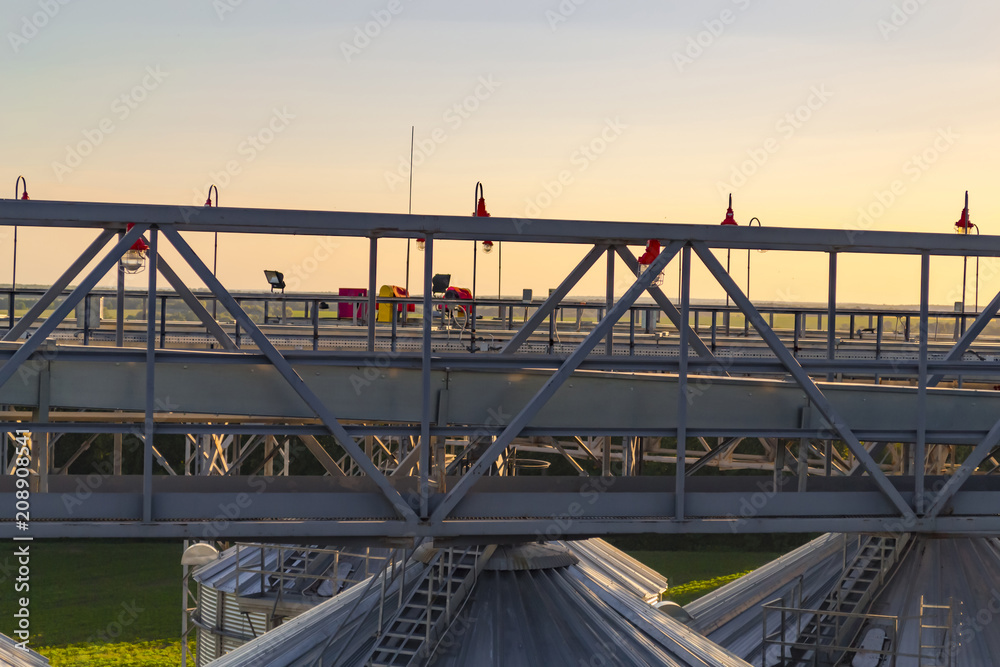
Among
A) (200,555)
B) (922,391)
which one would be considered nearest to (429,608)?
(922,391)

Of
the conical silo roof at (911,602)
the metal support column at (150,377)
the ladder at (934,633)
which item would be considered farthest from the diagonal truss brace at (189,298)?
the ladder at (934,633)

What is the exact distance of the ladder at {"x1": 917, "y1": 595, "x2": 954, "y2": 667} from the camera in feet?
54.9

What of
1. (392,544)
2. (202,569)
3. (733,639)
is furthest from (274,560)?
(392,544)

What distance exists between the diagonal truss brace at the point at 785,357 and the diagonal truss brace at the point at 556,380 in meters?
0.39

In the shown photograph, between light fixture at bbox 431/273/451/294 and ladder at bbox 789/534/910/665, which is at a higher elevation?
light fixture at bbox 431/273/451/294

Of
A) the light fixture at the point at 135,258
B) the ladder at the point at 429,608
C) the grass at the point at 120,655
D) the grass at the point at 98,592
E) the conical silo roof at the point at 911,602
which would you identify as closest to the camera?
the ladder at the point at 429,608

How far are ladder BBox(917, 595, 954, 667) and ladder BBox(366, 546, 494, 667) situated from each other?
7737mm

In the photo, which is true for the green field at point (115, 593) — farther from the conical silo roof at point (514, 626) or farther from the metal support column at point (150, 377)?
the metal support column at point (150, 377)

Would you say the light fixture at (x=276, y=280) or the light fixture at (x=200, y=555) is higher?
the light fixture at (x=276, y=280)

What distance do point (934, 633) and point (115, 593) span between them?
36.3 metres

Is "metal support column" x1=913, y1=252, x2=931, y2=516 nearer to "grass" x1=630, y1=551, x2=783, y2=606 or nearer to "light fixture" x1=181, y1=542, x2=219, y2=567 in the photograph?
"light fixture" x1=181, y1=542, x2=219, y2=567

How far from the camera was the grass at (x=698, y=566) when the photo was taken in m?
46.2

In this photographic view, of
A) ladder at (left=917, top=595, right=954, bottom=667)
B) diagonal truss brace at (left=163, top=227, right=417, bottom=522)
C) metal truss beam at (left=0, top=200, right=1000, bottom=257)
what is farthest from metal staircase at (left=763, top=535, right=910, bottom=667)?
diagonal truss brace at (left=163, top=227, right=417, bottom=522)

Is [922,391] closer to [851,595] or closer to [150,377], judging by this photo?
[150,377]
